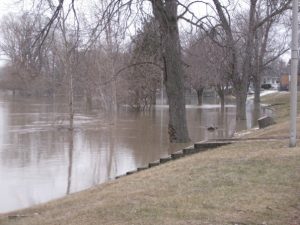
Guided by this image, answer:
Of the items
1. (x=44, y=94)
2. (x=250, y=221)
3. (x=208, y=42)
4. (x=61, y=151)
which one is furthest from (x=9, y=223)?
(x=44, y=94)

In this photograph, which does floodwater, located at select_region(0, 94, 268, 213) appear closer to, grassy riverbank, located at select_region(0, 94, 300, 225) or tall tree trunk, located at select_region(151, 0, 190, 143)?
tall tree trunk, located at select_region(151, 0, 190, 143)

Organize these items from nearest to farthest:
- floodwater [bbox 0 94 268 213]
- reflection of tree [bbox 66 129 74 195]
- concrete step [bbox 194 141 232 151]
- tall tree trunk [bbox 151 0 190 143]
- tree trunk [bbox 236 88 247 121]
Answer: concrete step [bbox 194 141 232 151], floodwater [bbox 0 94 268 213], reflection of tree [bbox 66 129 74 195], tall tree trunk [bbox 151 0 190 143], tree trunk [bbox 236 88 247 121]

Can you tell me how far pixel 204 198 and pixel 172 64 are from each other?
555 inches

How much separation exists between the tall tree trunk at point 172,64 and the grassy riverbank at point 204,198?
34.2 feet

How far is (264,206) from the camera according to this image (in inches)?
259

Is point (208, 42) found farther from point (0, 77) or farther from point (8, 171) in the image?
point (0, 77)

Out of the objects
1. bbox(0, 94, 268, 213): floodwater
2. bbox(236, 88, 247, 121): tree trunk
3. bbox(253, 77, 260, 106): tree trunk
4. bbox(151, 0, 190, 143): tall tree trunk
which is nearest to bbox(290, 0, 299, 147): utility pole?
bbox(0, 94, 268, 213): floodwater

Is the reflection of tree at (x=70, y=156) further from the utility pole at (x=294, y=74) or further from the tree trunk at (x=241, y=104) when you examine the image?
the tree trunk at (x=241, y=104)

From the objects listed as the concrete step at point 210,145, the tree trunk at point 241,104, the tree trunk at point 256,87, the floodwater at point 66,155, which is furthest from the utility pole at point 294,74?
the tree trunk at point 256,87

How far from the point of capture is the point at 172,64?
20.9 metres

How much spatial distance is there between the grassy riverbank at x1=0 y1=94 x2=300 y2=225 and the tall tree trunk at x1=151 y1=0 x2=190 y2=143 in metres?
10.4

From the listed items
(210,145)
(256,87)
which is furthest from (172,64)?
(256,87)

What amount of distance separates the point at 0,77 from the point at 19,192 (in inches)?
4951

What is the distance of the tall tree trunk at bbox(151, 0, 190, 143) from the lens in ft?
65.2
